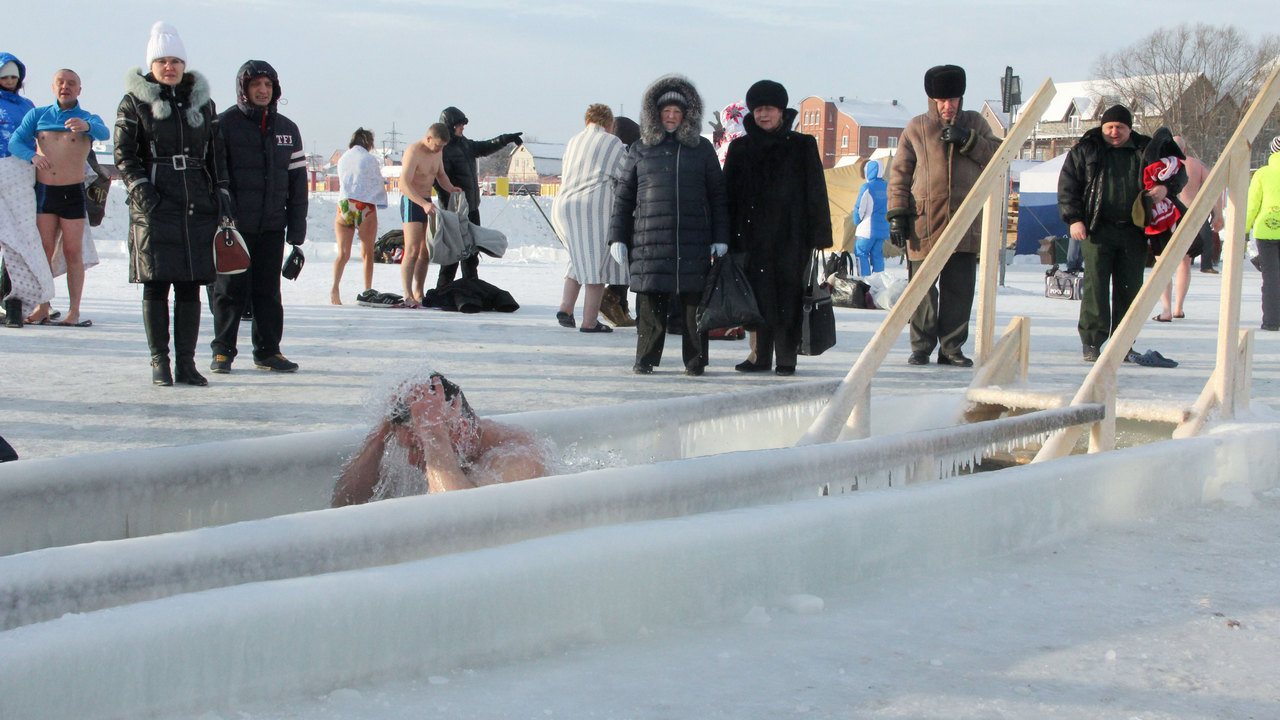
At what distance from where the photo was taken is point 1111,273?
22.5 ft

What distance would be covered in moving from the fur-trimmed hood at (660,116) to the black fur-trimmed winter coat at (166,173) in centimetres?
229

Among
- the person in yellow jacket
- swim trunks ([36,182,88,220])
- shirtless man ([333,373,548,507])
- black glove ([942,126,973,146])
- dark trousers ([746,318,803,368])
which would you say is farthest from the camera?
the person in yellow jacket

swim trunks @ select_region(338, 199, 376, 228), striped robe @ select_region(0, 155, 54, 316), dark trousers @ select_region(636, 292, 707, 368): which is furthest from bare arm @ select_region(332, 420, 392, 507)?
swim trunks @ select_region(338, 199, 376, 228)

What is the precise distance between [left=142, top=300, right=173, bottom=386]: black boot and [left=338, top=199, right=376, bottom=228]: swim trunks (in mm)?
4416

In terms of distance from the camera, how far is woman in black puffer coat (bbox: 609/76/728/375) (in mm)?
6227

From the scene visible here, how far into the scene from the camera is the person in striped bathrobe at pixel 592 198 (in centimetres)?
779

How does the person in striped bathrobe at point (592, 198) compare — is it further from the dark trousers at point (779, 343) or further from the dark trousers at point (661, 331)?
the dark trousers at point (779, 343)

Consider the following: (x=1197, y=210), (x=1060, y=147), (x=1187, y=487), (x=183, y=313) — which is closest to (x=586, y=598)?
(x=1187, y=487)

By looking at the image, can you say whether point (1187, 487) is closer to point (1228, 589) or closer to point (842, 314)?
point (1228, 589)

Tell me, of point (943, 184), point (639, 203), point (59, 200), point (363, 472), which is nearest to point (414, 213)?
point (59, 200)

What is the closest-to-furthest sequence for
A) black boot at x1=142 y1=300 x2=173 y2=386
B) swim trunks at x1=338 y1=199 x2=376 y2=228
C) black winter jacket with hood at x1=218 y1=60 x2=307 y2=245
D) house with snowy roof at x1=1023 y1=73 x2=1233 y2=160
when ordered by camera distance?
black boot at x1=142 y1=300 x2=173 y2=386 < black winter jacket with hood at x1=218 y1=60 x2=307 y2=245 < swim trunks at x1=338 y1=199 x2=376 y2=228 < house with snowy roof at x1=1023 y1=73 x2=1233 y2=160

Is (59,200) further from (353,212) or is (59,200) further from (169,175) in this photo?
(353,212)

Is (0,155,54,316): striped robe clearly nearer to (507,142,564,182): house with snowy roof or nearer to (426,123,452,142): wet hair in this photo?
(426,123,452,142): wet hair

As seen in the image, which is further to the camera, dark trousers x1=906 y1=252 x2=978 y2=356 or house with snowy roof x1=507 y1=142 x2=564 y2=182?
house with snowy roof x1=507 y1=142 x2=564 y2=182
